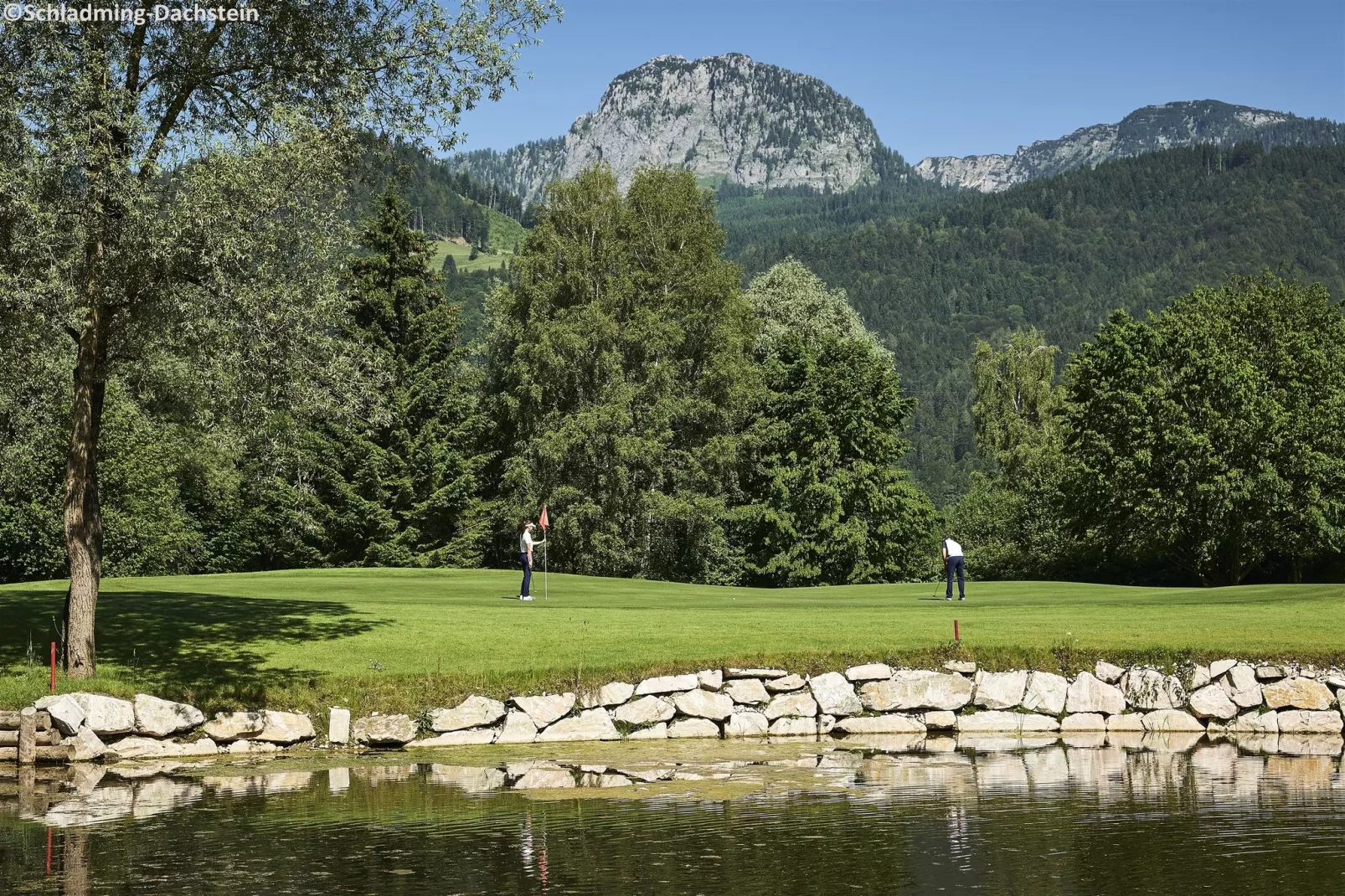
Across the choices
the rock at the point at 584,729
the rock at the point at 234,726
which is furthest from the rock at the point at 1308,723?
the rock at the point at 234,726

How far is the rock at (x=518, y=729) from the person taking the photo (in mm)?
22172

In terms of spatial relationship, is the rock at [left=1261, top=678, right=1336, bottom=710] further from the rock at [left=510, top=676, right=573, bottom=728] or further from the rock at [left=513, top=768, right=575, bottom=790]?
the rock at [left=513, top=768, right=575, bottom=790]

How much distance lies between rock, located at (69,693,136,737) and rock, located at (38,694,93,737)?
0.33 ft

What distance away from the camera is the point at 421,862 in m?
13.5

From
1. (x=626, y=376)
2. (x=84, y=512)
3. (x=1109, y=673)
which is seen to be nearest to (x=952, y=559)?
(x=1109, y=673)

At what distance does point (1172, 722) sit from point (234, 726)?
15.7m

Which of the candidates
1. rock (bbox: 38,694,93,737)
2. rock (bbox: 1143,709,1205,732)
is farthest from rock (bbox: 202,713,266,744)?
rock (bbox: 1143,709,1205,732)

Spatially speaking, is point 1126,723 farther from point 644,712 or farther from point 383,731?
point 383,731

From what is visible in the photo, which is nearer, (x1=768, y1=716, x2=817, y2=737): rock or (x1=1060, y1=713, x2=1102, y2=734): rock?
(x1=768, y1=716, x2=817, y2=737): rock

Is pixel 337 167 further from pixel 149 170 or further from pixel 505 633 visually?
pixel 505 633

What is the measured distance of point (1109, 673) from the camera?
24.1m

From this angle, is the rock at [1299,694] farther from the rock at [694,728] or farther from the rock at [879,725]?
the rock at [694,728]

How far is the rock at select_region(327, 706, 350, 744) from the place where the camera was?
21609mm

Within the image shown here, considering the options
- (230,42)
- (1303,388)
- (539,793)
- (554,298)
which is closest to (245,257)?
(230,42)
